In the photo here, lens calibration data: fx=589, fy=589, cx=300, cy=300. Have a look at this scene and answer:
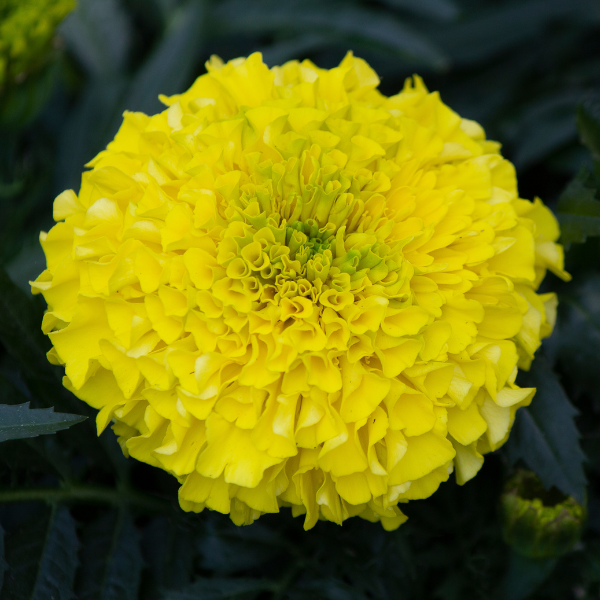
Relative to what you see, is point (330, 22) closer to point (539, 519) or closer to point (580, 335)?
point (580, 335)

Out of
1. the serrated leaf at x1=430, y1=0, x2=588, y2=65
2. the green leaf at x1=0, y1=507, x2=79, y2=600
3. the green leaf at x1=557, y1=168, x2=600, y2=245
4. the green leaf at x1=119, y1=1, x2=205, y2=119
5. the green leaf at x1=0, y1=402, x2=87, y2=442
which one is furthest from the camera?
the serrated leaf at x1=430, y1=0, x2=588, y2=65

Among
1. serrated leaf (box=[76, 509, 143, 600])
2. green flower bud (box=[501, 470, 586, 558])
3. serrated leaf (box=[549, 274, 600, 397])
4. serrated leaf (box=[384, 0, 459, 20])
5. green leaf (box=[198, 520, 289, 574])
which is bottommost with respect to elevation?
green flower bud (box=[501, 470, 586, 558])

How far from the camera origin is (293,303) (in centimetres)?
60

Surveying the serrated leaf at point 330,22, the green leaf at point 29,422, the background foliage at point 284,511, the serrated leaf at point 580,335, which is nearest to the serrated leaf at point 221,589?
the background foliage at point 284,511

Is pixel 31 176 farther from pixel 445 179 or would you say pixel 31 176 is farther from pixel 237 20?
pixel 445 179

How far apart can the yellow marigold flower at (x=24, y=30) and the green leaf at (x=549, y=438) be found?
32.6 inches

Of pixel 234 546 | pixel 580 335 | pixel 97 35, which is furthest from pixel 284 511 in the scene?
pixel 97 35

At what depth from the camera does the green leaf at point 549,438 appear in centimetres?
72

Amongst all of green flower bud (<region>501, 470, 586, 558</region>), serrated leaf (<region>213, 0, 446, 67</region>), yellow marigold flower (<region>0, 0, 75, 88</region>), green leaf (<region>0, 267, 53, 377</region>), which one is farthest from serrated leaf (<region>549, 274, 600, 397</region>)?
yellow marigold flower (<region>0, 0, 75, 88</region>)

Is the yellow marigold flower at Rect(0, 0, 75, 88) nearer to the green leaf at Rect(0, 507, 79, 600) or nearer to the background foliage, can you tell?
the background foliage

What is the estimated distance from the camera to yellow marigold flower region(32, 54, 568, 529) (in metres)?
0.57

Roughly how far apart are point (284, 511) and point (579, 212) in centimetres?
57

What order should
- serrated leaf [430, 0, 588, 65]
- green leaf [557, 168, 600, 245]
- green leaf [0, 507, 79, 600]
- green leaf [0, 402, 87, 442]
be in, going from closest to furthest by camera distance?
green leaf [0, 402, 87, 442] → green leaf [0, 507, 79, 600] → green leaf [557, 168, 600, 245] → serrated leaf [430, 0, 588, 65]

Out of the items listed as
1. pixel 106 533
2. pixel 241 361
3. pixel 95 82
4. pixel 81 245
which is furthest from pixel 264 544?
pixel 95 82
